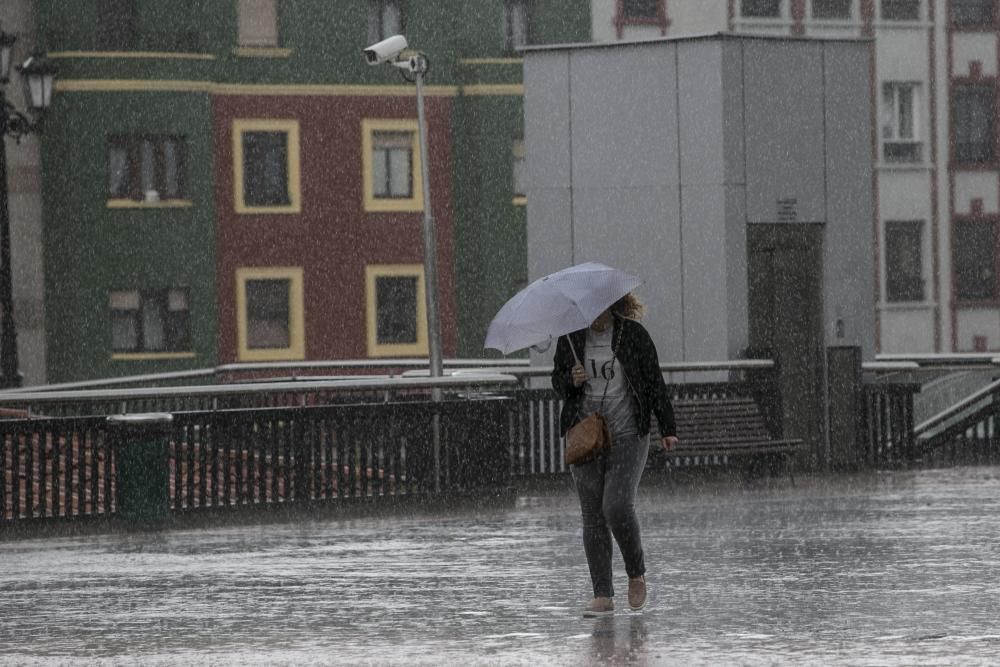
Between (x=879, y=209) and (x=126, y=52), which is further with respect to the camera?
(x=879, y=209)

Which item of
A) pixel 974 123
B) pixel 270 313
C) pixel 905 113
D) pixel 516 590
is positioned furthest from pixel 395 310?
pixel 516 590

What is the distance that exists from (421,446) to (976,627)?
9.88 metres

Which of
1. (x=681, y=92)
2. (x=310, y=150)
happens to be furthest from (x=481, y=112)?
(x=681, y=92)

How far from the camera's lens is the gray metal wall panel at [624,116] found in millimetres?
24391

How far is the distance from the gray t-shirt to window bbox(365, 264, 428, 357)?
140 ft

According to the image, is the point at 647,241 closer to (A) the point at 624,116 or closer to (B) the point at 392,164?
(A) the point at 624,116

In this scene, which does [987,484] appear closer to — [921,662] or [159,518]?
[159,518]

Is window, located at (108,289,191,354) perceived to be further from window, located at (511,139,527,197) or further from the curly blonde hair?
the curly blonde hair

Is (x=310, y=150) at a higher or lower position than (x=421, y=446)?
higher

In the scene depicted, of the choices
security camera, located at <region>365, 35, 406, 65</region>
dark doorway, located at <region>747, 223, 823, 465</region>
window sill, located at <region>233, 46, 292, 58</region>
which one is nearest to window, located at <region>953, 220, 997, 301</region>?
window sill, located at <region>233, 46, 292, 58</region>

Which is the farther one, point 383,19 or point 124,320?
point 383,19

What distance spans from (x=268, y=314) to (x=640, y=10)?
43.3 feet

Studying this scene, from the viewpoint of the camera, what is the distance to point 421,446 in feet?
67.7

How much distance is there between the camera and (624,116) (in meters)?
24.5
